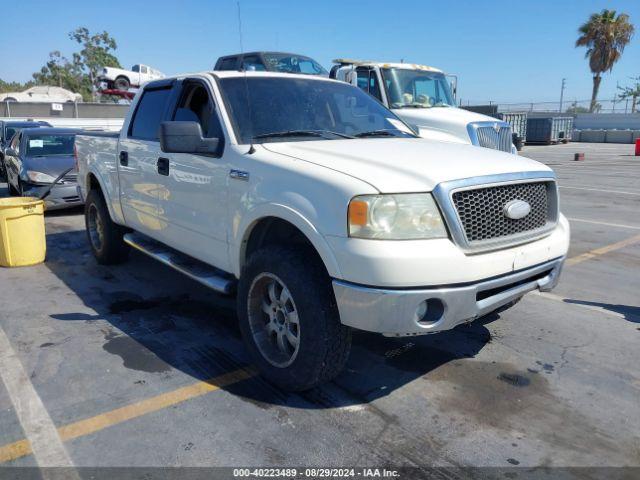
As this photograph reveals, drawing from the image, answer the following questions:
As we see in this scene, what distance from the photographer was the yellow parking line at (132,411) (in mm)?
2888

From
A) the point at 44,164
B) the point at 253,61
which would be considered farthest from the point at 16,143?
the point at 253,61

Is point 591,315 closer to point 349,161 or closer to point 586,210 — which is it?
point 349,161

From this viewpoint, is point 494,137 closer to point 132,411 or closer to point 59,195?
point 59,195

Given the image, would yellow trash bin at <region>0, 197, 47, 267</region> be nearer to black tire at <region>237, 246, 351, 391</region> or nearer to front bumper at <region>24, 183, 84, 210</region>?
front bumper at <region>24, 183, 84, 210</region>

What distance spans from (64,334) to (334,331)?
99.8 inches

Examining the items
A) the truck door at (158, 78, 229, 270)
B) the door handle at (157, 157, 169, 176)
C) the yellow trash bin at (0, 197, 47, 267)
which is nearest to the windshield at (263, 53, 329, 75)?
the yellow trash bin at (0, 197, 47, 267)

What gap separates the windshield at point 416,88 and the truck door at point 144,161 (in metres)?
6.10

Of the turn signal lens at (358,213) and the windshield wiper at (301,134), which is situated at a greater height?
the windshield wiper at (301,134)

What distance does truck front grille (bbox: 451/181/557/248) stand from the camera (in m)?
3.02

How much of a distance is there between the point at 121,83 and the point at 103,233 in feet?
86.0

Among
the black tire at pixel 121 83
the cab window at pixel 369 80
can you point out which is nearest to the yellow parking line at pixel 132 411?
the cab window at pixel 369 80

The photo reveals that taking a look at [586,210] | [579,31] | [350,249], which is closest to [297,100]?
[350,249]

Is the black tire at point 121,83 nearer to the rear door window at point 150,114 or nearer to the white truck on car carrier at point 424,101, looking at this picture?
the white truck on car carrier at point 424,101

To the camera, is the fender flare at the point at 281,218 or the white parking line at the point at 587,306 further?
the white parking line at the point at 587,306
